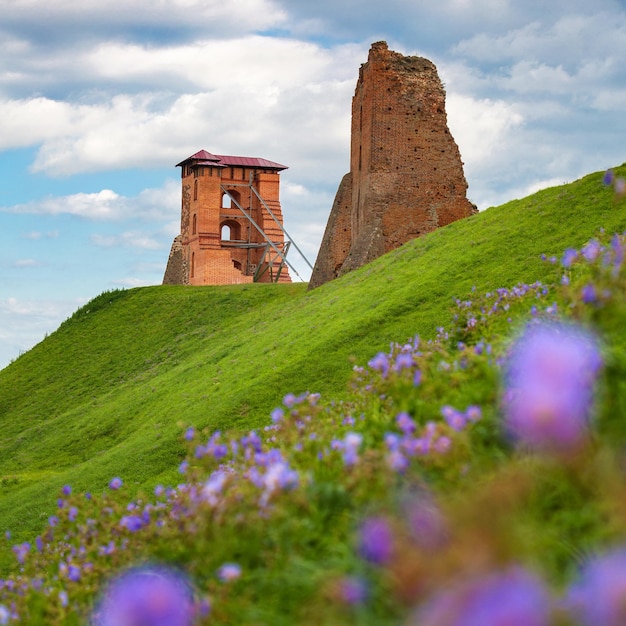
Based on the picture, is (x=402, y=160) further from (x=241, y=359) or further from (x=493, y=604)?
(x=493, y=604)

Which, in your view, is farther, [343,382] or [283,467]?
[343,382]

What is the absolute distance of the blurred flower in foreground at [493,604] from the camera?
1668 mm

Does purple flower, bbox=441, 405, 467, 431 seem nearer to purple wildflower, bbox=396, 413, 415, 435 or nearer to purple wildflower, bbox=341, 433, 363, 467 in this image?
purple wildflower, bbox=396, 413, 415, 435

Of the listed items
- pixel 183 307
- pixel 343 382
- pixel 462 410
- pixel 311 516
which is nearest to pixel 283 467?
pixel 311 516

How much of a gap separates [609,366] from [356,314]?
1749cm

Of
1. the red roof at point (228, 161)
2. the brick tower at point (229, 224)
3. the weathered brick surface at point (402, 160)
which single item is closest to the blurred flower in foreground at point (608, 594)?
the weathered brick surface at point (402, 160)

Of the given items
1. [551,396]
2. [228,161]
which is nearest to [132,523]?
[551,396]

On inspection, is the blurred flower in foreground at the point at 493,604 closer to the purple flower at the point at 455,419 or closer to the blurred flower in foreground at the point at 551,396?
the blurred flower in foreground at the point at 551,396

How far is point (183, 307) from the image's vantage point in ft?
124

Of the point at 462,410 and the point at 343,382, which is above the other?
the point at 343,382

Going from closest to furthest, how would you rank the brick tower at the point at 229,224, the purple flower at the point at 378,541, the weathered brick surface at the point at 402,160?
1. the purple flower at the point at 378,541
2. the weathered brick surface at the point at 402,160
3. the brick tower at the point at 229,224

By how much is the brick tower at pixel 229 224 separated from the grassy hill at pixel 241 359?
40.7 feet

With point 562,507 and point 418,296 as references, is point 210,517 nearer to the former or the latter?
point 562,507

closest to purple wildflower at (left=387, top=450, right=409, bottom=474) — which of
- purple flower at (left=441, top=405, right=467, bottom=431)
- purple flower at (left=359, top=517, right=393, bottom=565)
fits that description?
purple flower at (left=441, top=405, right=467, bottom=431)
